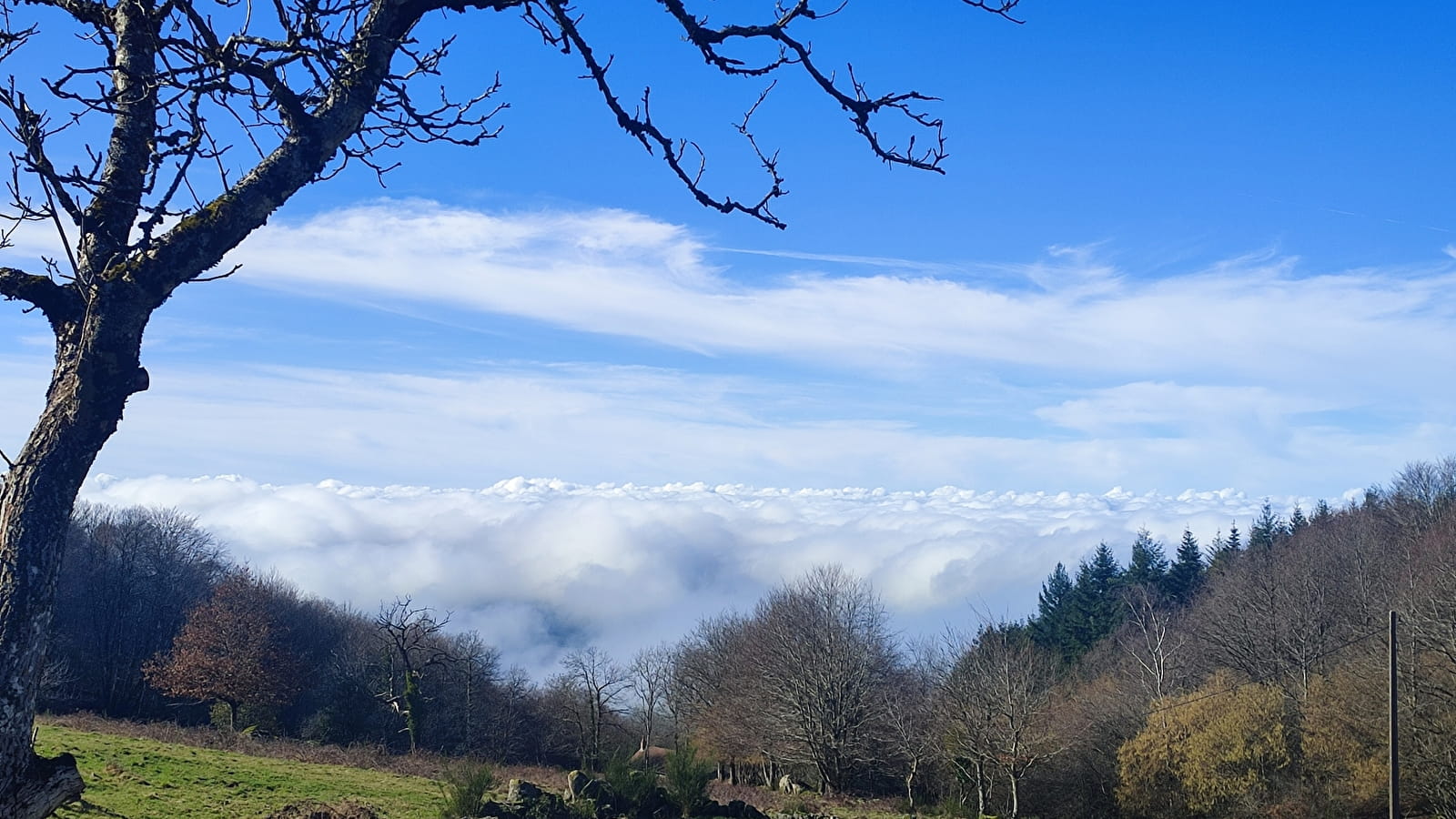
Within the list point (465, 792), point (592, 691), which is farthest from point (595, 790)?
point (592, 691)

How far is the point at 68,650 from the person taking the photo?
48.6m

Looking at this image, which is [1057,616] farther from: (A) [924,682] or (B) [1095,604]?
(A) [924,682]

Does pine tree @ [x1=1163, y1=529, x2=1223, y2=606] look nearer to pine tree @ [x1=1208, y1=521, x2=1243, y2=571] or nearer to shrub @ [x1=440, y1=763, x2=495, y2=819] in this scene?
pine tree @ [x1=1208, y1=521, x2=1243, y2=571]

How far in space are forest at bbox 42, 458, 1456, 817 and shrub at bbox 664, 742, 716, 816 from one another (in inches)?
62.1

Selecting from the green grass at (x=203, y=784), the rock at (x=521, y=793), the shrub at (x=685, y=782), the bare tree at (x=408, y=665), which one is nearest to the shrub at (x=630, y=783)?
the shrub at (x=685, y=782)

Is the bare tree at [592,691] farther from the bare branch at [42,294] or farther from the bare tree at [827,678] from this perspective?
the bare branch at [42,294]

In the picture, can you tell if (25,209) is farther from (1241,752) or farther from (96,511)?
(96,511)

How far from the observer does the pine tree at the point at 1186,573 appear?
66938 millimetres

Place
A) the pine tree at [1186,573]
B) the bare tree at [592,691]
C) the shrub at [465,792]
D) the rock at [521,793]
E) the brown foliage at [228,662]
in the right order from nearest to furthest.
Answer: the shrub at [465,792], the rock at [521,793], the brown foliage at [228,662], the bare tree at [592,691], the pine tree at [1186,573]

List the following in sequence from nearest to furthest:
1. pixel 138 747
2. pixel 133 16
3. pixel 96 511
A: pixel 133 16 < pixel 138 747 < pixel 96 511

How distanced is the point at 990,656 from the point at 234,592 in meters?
35.0

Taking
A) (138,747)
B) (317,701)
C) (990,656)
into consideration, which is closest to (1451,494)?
(990,656)

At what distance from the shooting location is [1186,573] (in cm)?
6831

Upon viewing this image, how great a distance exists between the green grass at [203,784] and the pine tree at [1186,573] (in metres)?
53.4
